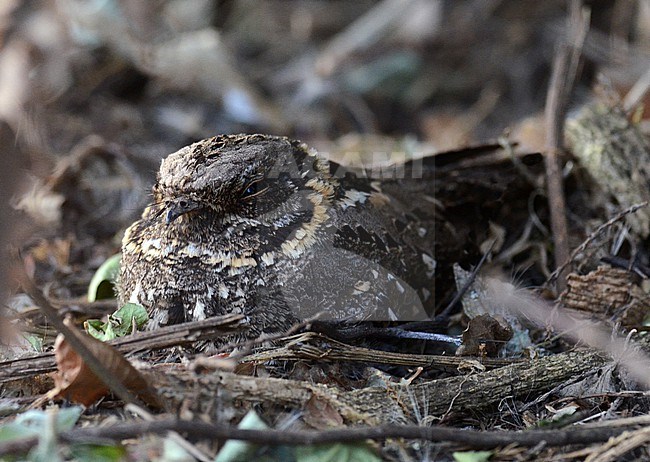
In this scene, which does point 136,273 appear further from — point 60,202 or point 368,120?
point 368,120

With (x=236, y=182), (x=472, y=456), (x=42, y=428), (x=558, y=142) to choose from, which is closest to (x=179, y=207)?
(x=236, y=182)

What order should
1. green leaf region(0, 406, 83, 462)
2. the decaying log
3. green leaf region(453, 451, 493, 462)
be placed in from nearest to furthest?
green leaf region(0, 406, 83, 462) → green leaf region(453, 451, 493, 462) → the decaying log

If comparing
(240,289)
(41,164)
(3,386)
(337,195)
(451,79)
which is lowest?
(3,386)

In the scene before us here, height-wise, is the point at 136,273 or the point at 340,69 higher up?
the point at 340,69

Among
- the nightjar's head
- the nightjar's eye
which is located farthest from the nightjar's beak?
the nightjar's eye

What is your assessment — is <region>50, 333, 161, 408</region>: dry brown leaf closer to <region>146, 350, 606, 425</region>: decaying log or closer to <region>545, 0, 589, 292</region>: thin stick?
<region>146, 350, 606, 425</region>: decaying log

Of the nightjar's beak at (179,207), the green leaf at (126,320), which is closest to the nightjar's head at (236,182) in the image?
the nightjar's beak at (179,207)

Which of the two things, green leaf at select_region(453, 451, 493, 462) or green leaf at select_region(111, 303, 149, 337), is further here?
green leaf at select_region(111, 303, 149, 337)

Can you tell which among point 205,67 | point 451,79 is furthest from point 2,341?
point 451,79
